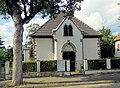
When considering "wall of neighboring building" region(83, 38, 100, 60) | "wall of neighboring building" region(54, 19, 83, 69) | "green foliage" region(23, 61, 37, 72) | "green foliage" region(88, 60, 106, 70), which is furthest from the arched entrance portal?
"green foliage" region(23, 61, 37, 72)

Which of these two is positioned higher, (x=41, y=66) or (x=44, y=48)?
(x=44, y=48)

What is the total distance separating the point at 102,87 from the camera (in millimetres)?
19406

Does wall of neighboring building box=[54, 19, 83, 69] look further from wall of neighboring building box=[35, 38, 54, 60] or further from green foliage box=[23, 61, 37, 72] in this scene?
green foliage box=[23, 61, 37, 72]

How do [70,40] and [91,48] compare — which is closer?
[70,40]

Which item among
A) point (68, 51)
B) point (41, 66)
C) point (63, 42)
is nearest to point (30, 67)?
point (41, 66)

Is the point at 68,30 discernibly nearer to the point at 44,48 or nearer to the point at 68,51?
the point at 68,51

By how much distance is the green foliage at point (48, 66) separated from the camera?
30.9m

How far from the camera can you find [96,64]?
32.0 meters

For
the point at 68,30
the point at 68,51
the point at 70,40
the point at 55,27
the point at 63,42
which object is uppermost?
the point at 55,27

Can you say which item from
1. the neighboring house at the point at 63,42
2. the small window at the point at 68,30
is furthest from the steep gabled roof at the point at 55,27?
the small window at the point at 68,30

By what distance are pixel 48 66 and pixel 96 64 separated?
5163 millimetres

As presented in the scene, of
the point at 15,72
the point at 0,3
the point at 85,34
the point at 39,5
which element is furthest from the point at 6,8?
the point at 85,34

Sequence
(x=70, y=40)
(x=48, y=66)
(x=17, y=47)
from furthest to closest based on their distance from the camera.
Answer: (x=70, y=40)
(x=48, y=66)
(x=17, y=47)

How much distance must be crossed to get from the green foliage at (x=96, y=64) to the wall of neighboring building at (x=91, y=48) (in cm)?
714
